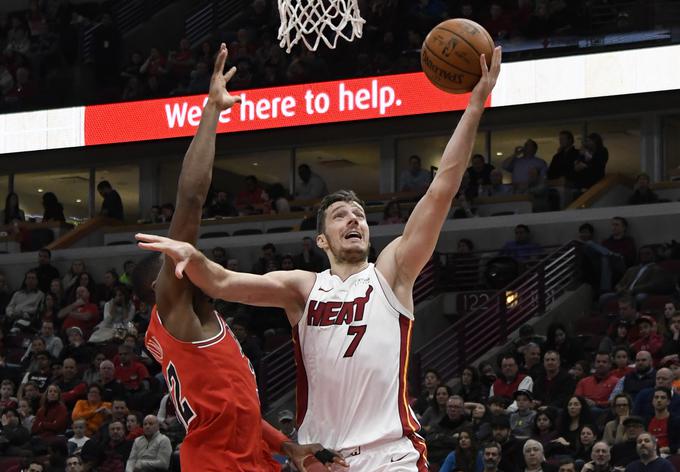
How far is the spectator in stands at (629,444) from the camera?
10141mm

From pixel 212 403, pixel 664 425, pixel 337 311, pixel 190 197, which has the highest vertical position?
pixel 190 197

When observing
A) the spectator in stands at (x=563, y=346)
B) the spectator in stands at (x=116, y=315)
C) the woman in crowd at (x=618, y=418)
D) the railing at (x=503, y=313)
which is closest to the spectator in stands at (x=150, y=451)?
the railing at (x=503, y=313)

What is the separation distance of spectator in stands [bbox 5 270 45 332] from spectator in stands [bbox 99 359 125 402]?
3.62 metres

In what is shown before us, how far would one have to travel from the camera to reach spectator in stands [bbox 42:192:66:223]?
22297 mm

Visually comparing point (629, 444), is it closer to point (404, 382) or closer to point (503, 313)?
point (503, 313)

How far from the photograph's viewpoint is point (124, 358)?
586 inches

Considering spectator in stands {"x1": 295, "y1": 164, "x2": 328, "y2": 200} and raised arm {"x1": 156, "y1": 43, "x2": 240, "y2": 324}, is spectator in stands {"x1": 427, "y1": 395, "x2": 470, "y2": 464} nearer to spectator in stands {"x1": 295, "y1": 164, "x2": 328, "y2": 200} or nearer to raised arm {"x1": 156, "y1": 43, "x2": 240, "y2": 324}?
raised arm {"x1": 156, "y1": 43, "x2": 240, "y2": 324}

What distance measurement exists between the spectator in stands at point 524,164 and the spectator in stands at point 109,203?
22.6 ft

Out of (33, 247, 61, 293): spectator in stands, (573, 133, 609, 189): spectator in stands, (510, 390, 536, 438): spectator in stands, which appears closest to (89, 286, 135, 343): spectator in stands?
(33, 247, 61, 293): spectator in stands

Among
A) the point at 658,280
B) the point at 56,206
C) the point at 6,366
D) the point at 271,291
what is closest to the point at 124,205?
the point at 56,206

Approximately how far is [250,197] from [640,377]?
10.2 meters

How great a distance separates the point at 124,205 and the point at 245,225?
447cm

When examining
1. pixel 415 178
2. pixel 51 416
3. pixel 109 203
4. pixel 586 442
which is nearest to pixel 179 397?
pixel 586 442

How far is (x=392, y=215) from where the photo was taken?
18156 millimetres
